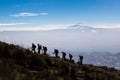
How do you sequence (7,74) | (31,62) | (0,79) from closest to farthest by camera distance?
(0,79) < (7,74) < (31,62)

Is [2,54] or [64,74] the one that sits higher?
[2,54]

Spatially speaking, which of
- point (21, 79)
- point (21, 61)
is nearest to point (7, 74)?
point (21, 79)

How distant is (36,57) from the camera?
117ft

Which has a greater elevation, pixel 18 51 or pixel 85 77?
pixel 18 51

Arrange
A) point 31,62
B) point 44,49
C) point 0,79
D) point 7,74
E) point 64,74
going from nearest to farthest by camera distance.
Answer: point 0,79
point 7,74
point 64,74
point 31,62
point 44,49

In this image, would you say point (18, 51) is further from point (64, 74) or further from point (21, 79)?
point (21, 79)

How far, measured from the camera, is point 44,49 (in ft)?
190

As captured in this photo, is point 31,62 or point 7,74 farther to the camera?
point 31,62

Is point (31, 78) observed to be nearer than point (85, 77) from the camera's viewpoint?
Yes

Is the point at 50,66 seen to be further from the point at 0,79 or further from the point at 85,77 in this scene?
the point at 0,79

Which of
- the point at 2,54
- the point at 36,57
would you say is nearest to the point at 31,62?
the point at 36,57

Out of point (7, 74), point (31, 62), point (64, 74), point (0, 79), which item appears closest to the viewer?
point (0, 79)

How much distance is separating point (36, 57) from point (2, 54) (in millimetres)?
4495

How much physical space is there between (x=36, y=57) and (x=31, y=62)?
108 cm
